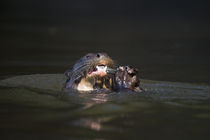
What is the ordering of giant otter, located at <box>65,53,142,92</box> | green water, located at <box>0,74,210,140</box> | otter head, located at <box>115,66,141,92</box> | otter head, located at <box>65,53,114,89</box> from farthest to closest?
otter head, located at <box>115,66,141,92</box>, giant otter, located at <box>65,53,142,92</box>, otter head, located at <box>65,53,114,89</box>, green water, located at <box>0,74,210,140</box>

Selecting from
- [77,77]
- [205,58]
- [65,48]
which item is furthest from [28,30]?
[77,77]

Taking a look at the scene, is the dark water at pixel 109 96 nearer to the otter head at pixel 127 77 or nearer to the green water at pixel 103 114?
the green water at pixel 103 114

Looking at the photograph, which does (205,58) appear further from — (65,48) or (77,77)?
(77,77)

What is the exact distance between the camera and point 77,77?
7801 millimetres

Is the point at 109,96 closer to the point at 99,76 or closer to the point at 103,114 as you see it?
the point at 99,76

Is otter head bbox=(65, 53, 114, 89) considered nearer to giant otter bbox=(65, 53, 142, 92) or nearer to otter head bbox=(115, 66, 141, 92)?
giant otter bbox=(65, 53, 142, 92)

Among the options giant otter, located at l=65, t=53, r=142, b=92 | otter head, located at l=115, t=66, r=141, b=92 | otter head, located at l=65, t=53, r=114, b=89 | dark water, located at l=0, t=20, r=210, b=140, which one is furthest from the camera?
otter head, located at l=115, t=66, r=141, b=92

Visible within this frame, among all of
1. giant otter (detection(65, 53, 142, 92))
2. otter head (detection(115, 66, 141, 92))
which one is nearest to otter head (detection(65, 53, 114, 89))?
giant otter (detection(65, 53, 142, 92))

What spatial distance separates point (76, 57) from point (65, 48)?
2.21 m

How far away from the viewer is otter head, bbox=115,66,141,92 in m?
7.64

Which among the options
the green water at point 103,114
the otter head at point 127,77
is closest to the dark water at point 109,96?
the green water at point 103,114

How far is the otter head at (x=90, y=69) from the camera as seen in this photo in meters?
7.32

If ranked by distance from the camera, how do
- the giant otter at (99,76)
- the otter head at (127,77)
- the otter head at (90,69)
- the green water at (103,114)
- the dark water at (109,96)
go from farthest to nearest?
the otter head at (127,77) < the giant otter at (99,76) < the otter head at (90,69) < the dark water at (109,96) < the green water at (103,114)

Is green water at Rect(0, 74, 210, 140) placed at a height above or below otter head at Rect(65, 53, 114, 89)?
below
